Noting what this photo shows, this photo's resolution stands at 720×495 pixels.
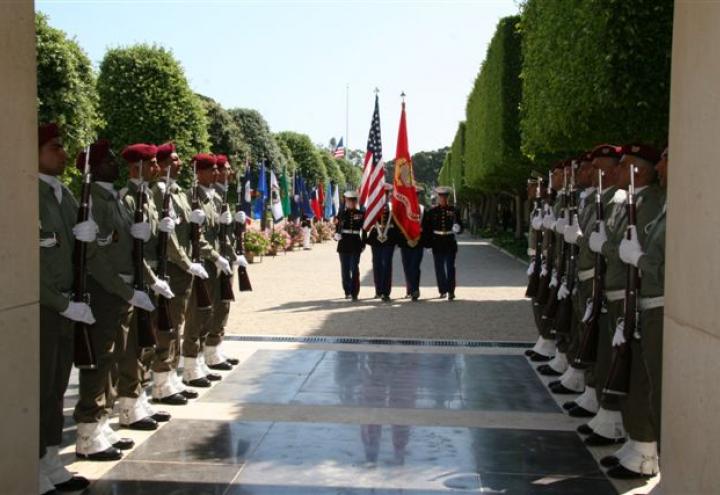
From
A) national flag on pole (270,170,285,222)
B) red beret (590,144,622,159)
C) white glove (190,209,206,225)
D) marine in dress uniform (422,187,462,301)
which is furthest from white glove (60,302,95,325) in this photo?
national flag on pole (270,170,285,222)

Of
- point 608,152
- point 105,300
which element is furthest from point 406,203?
point 105,300

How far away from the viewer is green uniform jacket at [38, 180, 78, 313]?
4770 mm

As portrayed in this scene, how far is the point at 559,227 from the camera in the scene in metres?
7.95

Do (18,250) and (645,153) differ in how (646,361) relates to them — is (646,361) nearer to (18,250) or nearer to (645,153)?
(645,153)

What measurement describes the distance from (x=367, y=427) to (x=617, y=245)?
7.20 feet

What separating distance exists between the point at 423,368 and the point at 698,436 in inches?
210

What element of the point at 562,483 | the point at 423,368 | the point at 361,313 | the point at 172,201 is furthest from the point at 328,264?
the point at 562,483

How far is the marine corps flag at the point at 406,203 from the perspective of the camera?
1517 cm

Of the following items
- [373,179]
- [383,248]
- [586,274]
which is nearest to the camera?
[586,274]

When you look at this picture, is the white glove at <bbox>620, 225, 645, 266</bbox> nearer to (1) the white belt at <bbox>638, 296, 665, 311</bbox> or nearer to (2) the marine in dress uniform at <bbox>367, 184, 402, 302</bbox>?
(1) the white belt at <bbox>638, 296, 665, 311</bbox>

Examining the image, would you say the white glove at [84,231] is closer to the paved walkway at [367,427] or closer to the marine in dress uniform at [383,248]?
the paved walkway at [367,427]

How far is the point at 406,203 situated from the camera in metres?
15.2

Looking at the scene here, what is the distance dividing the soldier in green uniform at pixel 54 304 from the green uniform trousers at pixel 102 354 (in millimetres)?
310

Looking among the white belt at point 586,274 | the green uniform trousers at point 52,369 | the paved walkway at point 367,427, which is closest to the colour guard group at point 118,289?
the green uniform trousers at point 52,369
